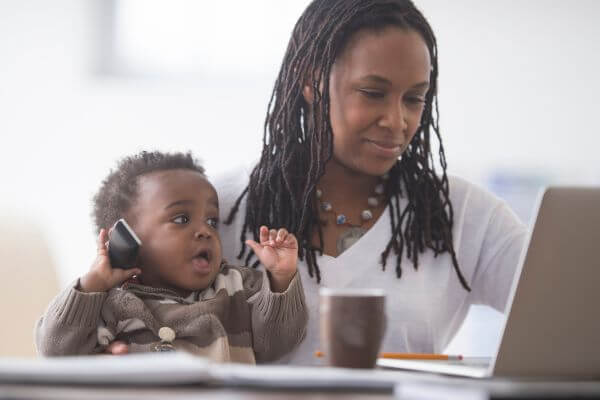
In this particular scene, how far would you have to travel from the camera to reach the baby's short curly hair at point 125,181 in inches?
51.4

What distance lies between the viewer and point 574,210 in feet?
2.56

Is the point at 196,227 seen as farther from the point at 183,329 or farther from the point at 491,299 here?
the point at 491,299

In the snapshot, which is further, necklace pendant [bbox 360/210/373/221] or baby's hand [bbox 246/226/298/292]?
necklace pendant [bbox 360/210/373/221]

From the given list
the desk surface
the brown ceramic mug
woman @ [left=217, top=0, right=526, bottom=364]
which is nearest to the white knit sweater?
woman @ [left=217, top=0, right=526, bottom=364]

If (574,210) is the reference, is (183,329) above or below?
below

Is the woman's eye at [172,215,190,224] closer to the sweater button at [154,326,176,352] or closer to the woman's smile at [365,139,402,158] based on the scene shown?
the sweater button at [154,326,176,352]

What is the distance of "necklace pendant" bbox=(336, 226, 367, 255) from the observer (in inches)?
56.7

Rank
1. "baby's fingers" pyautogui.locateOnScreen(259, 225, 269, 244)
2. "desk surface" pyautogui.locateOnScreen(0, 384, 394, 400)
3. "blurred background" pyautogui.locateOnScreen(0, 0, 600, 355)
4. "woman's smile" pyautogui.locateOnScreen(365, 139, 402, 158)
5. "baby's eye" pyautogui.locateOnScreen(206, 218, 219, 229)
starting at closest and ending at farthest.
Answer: "desk surface" pyautogui.locateOnScreen(0, 384, 394, 400) → "baby's fingers" pyautogui.locateOnScreen(259, 225, 269, 244) → "baby's eye" pyautogui.locateOnScreen(206, 218, 219, 229) → "woman's smile" pyautogui.locateOnScreen(365, 139, 402, 158) → "blurred background" pyautogui.locateOnScreen(0, 0, 600, 355)

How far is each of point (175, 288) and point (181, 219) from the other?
121mm

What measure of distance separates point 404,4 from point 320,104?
260 millimetres

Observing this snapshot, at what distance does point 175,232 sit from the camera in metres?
1.25

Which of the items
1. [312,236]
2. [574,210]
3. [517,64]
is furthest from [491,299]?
[517,64]

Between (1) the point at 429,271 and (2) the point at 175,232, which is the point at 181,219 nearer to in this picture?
(2) the point at 175,232

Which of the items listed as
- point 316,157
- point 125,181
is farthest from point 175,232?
point 316,157
